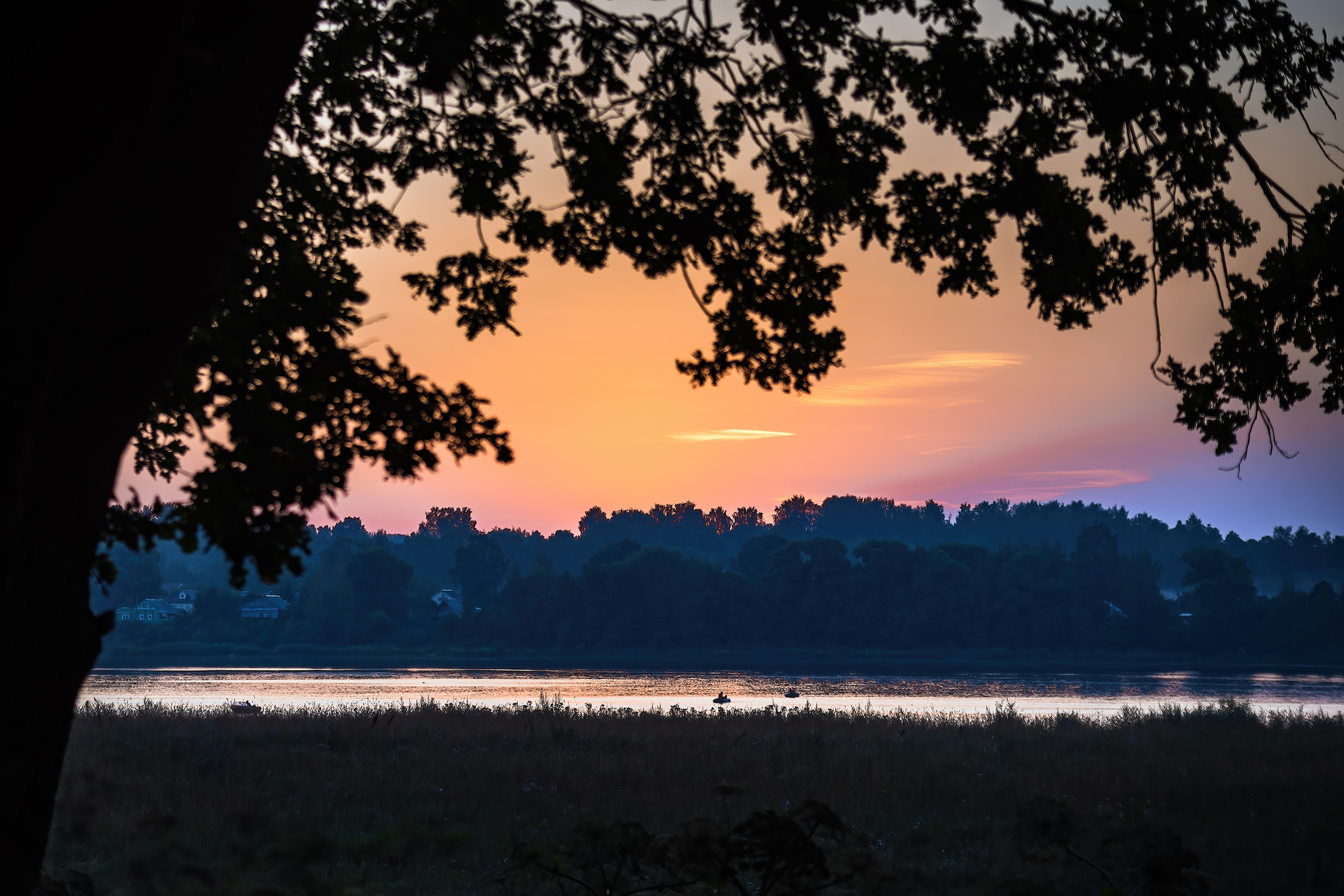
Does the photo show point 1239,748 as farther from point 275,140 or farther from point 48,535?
point 48,535

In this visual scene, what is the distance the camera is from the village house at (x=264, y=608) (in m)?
131

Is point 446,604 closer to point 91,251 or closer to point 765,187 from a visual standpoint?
point 765,187

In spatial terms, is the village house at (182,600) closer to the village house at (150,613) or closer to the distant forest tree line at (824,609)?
the village house at (150,613)

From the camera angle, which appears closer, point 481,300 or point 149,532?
point 149,532

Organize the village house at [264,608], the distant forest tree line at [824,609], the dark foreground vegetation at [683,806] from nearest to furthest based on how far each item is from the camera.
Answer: the dark foreground vegetation at [683,806]
the distant forest tree line at [824,609]
the village house at [264,608]

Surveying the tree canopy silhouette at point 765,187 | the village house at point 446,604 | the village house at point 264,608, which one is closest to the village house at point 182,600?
the village house at point 264,608

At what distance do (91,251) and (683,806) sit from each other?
13625 mm

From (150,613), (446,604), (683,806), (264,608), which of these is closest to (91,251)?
(683,806)

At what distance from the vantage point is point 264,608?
445 ft

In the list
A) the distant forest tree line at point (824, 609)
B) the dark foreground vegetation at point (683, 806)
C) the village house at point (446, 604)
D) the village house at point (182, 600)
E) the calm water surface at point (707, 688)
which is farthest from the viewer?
the village house at point (182, 600)

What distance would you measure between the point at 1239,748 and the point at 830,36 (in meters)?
21.1

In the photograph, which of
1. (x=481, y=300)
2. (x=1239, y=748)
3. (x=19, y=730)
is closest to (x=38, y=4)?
(x=19, y=730)

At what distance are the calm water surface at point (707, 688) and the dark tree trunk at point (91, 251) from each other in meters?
39.4

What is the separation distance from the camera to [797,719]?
28500mm
